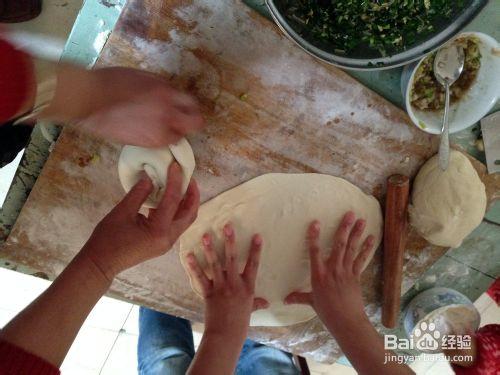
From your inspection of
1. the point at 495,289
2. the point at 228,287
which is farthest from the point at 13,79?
the point at 495,289

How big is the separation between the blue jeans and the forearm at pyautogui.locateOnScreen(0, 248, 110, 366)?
784 millimetres

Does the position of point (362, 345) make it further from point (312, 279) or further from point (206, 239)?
point (206, 239)

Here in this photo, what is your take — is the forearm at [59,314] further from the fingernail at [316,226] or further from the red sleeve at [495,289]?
the red sleeve at [495,289]

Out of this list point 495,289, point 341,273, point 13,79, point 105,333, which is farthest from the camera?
point 105,333

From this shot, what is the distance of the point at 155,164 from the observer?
3.00 ft

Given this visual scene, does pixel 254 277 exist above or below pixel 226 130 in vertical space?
below

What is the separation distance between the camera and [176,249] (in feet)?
3.73

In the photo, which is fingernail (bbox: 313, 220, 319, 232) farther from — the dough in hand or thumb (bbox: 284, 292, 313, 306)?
the dough in hand

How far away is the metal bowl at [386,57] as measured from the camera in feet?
2.59

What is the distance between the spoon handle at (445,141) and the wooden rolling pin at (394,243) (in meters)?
0.09

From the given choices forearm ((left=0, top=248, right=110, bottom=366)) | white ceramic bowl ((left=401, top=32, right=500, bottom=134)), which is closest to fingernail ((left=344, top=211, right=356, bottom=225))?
white ceramic bowl ((left=401, top=32, right=500, bottom=134))

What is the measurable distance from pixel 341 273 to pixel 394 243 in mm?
164

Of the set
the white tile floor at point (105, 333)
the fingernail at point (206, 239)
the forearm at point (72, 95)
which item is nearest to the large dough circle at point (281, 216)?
the fingernail at point (206, 239)

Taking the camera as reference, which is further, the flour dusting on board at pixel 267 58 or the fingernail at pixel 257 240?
the fingernail at pixel 257 240
